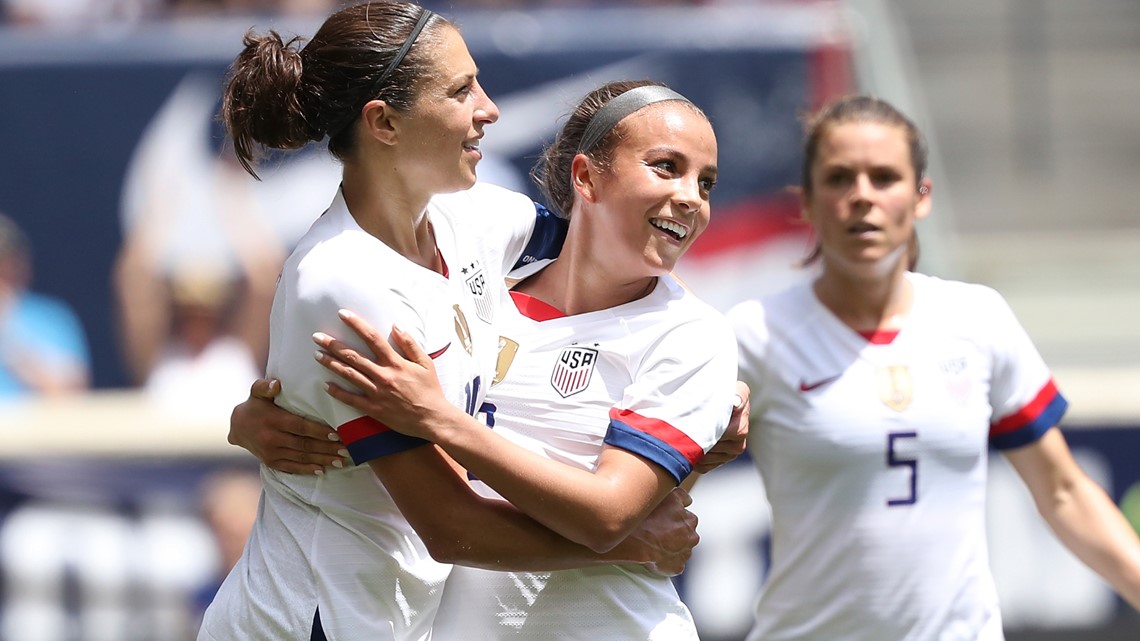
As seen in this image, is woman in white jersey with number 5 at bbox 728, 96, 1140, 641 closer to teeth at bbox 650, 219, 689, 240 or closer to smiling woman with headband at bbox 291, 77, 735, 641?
smiling woman with headband at bbox 291, 77, 735, 641

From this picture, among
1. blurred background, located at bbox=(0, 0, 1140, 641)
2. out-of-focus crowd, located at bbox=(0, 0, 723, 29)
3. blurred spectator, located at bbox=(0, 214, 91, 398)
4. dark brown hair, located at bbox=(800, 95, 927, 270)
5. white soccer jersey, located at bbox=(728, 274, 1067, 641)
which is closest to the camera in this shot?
white soccer jersey, located at bbox=(728, 274, 1067, 641)

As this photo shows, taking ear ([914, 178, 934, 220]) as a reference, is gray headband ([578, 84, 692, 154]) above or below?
above

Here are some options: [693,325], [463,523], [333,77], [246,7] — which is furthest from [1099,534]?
[246,7]

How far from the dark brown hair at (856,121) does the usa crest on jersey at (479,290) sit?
1.14 metres

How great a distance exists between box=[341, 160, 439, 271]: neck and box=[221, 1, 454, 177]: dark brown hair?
0.06 m

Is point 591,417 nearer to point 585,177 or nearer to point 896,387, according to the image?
point 585,177

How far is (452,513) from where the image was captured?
2.36m

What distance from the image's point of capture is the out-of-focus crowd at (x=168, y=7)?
723 centimetres

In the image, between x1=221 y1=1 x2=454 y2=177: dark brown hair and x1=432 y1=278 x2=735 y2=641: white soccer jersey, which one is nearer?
x1=221 y1=1 x2=454 y2=177: dark brown hair

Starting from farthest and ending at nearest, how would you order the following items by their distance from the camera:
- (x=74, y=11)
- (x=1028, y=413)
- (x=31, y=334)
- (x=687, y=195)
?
(x=74, y=11)
(x=31, y=334)
(x=1028, y=413)
(x=687, y=195)

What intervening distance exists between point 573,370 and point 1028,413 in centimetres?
135

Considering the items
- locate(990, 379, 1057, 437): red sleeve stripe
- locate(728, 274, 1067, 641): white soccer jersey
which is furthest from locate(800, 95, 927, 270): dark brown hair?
locate(990, 379, 1057, 437): red sleeve stripe

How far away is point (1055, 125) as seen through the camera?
34.2 feet

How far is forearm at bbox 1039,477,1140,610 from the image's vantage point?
3.34 metres
